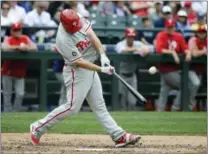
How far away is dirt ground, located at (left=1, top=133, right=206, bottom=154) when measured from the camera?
313 inches

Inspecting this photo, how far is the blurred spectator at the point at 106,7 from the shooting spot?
15.7 meters

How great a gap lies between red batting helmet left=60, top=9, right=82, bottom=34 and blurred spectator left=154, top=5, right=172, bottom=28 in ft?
24.4

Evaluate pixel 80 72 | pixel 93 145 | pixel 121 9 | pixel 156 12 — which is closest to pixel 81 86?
pixel 80 72

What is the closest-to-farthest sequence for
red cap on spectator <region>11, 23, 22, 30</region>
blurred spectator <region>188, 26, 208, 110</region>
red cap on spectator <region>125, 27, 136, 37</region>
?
red cap on spectator <region>11, 23, 22, 30</region>, red cap on spectator <region>125, 27, 136, 37</region>, blurred spectator <region>188, 26, 208, 110</region>

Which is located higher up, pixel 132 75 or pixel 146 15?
pixel 146 15

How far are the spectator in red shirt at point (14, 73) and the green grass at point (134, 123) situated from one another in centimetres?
146

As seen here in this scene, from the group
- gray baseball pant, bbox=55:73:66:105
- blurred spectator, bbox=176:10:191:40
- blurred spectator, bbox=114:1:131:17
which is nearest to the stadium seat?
blurred spectator, bbox=114:1:131:17

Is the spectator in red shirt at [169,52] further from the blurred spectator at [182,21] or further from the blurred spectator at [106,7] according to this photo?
the blurred spectator at [106,7]

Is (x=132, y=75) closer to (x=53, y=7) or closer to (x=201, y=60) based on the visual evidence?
(x=201, y=60)

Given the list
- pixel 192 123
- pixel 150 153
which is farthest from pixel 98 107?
pixel 192 123

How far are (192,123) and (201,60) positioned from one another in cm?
330

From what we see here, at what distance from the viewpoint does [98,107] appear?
332 inches

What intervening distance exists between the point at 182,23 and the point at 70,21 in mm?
7889

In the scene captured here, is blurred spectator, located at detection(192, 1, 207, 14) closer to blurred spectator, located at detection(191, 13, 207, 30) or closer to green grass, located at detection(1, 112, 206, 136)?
blurred spectator, located at detection(191, 13, 207, 30)
